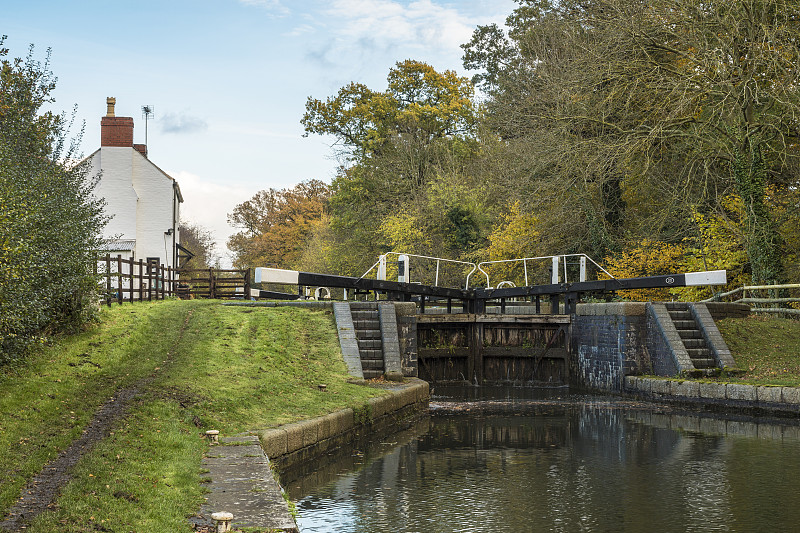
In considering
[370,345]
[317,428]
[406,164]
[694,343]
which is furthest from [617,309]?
[406,164]

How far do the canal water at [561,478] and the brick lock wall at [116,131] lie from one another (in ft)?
80.4

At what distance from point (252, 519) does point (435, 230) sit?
26.8 metres

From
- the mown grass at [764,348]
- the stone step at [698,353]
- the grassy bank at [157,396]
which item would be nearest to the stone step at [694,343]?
the stone step at [698,353]

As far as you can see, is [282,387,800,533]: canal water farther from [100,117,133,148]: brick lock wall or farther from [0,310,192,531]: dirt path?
[100,117,133,148]: brick lock wall

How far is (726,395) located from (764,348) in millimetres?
3088

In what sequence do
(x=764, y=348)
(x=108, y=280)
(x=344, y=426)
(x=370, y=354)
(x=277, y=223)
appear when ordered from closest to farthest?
(x=344, y=426) → (x=370, y=354) → (x=764, y=348) → (x=108, y=280) → (x=277, y=223)

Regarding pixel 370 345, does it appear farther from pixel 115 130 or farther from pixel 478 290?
pixel 115 130

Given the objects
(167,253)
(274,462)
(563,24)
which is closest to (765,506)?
(274,462)

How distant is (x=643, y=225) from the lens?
2214 centimetres

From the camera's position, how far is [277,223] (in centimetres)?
5750

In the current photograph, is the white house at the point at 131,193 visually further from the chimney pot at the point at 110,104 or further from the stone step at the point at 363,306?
the stone step at the point at 363,306

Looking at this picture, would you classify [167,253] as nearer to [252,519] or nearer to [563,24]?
[563,24]

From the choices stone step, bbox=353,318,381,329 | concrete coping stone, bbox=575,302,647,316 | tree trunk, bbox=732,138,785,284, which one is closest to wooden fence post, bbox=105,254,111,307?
stone step, bbox=353,318,381,329

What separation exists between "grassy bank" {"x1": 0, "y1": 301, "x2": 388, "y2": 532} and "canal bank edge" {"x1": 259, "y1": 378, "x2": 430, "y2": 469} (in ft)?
0.90
